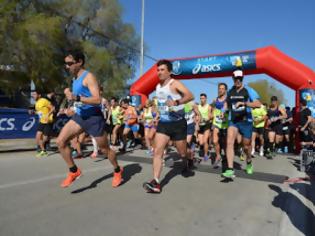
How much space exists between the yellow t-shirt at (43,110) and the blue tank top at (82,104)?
4.45m

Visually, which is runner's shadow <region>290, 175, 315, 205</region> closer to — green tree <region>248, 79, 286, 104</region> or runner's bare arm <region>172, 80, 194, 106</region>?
runner's bare arm <region>172, 80, 194, 106</region>

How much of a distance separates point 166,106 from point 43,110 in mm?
5030

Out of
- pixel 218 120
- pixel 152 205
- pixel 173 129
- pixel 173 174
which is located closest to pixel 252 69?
pixel 218 120

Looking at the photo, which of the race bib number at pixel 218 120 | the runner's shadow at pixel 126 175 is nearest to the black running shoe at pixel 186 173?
the runner's shadow at pixel 126 175

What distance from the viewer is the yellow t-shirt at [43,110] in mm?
9359

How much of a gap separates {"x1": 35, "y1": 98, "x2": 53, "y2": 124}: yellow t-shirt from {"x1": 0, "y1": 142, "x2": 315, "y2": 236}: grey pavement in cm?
238

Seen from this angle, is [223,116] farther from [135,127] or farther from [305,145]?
[135,127]

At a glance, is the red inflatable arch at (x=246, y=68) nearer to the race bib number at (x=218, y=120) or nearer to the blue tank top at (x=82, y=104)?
the race bib number at (x=218, y=120)

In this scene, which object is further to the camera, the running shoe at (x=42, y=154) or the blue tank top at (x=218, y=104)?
the running shoe at (x=42, y=154)

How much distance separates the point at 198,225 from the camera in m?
3.82

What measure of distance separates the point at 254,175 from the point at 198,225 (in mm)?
3423

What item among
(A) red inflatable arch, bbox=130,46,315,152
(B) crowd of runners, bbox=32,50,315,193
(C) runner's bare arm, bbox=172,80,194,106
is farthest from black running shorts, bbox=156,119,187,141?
(A) red inflatable arch, bbox=130,46,315,152

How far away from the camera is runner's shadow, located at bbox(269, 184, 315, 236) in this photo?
3.83 meters

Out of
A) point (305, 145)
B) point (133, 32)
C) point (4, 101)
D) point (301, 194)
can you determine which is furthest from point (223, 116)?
point (133, 32)
